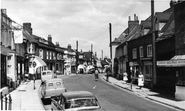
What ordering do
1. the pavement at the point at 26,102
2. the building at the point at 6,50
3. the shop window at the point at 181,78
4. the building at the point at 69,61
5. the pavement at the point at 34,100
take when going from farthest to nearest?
the building at the point at 69,61 → the building at the point at 6,50 → the shop window at the point at 181,78 → the pavement at the point at 34,100 → the pavement at the point at 26,102

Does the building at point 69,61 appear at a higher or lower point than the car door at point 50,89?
higher

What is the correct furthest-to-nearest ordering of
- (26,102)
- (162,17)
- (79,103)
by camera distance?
(162,17)
(26,102)
(79,103)

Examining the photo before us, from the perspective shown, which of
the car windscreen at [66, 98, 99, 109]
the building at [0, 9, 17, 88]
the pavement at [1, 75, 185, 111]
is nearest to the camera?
the car windscreen at [66, 98, 99, 109]

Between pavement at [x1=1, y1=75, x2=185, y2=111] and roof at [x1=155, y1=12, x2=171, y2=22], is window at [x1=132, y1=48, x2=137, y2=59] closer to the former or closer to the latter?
roof at [x1=155, y1=12, x2=171, y2=22]

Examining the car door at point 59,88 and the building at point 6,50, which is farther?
the building at point 6,50

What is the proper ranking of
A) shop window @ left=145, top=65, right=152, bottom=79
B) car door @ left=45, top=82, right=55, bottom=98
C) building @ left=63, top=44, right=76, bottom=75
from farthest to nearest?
building @ left=63, top=44, right=76, bottom=75
shop window @ left=145, top=65, right=152, bottom=79
car door @ left=45, top=82, right=55, bottom=98

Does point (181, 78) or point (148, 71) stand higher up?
point (148, 71)

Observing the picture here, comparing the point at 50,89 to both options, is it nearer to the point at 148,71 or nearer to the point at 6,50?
the point at 6,50

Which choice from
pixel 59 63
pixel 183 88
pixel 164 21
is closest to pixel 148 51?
pixel 164 21

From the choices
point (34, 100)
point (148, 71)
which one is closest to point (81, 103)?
point (34, 100)

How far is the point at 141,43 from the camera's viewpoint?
29.3 meters

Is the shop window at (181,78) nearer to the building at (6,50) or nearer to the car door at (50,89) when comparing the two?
the car door at (50,89)

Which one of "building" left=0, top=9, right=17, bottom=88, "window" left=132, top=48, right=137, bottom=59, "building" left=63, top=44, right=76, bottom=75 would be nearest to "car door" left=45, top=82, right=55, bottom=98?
"building" left=0, top=9, right=17, bottom=88

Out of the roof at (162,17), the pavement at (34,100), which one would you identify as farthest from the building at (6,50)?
the roof at (162,17)
